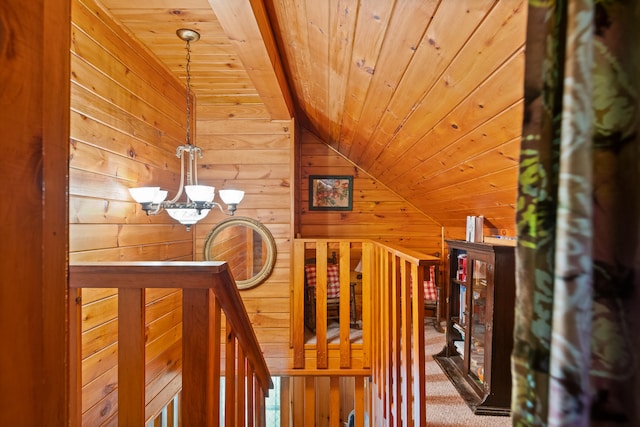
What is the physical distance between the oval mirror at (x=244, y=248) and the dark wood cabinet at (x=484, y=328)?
69.3 inches

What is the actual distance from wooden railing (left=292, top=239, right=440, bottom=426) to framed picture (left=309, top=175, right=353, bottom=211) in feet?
2.08

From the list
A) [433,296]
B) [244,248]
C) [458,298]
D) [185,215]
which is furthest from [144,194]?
[433,296]

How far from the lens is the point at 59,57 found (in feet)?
1.68

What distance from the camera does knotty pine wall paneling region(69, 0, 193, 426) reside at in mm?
1684

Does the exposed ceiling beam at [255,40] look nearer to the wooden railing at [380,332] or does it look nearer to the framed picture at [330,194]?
the wooden railing at [380,332]

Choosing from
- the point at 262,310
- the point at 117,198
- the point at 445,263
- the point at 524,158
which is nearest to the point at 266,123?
the point at 117,198

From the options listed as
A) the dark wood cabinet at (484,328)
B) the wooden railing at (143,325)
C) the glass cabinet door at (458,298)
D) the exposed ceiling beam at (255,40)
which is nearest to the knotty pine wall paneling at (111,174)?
the exposed ceiling beam at (255,40)

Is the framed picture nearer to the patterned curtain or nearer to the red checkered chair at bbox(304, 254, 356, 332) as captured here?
the red checkered chair at bbox(304, 254, 356, 332)

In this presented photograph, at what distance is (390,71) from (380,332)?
174 cm

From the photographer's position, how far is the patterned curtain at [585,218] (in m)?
0.41

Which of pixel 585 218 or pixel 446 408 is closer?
pixel 585 218

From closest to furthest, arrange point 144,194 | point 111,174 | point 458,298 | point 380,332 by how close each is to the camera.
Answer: point 144,194, point 111,174, point 380,332, point 458,298

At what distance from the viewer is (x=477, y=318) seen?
2.15 m

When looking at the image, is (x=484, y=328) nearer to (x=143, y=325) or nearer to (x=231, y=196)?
(x=231, y=196)
